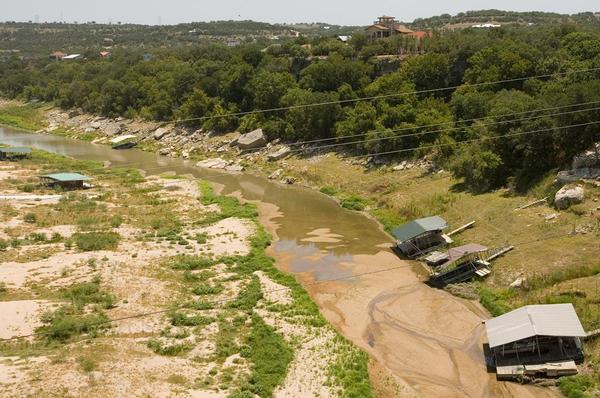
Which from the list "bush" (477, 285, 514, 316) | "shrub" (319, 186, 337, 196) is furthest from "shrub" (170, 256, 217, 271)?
"shrub" (319, 186, 337, 196)

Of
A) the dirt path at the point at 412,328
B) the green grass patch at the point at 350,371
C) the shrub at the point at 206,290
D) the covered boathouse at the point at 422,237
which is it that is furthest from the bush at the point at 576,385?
the shrub at the point at 206,290

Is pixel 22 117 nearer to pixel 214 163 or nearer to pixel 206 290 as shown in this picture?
pixel 214 163

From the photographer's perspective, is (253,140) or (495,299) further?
(253,140)

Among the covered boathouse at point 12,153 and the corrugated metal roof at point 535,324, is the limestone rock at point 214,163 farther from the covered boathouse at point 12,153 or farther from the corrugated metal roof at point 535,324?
the corrugated metal roof at point 535,324

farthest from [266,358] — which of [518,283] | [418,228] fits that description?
[418,228]

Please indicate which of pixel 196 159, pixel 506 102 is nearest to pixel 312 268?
pixel 506 102

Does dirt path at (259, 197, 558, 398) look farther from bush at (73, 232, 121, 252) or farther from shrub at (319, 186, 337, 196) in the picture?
shrub at (319, 186, 337, 196)
